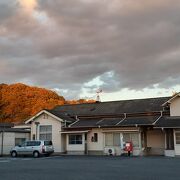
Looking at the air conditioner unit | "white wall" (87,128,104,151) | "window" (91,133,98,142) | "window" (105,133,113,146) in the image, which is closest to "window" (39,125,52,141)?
"white wall" (87,128,104,151)

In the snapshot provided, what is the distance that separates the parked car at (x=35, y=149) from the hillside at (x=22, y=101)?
29989 millimetres

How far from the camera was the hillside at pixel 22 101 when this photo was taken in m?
70.2

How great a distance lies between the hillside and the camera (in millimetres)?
70188

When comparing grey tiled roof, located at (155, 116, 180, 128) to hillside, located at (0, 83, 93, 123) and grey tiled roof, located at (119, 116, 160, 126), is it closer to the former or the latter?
grey tiled roof, located at (119, 116, 160, 126)

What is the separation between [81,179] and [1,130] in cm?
2815

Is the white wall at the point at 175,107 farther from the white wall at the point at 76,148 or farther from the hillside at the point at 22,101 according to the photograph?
the hillside at the point at 22,101

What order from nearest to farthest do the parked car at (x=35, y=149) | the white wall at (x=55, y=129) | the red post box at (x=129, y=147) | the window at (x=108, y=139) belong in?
the red post box at (x=129, y=147) → the parked car at (x=35, y=149) → the window at (x=108, y=139) → the white wall at (x=55, y=129)

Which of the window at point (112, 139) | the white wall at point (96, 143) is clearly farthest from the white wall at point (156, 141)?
the white wall at point (96, 143)

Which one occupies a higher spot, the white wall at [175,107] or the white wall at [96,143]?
the white wall at [175,107]

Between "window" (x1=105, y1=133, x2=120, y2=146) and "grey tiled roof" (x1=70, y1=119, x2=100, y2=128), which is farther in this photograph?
"grey tiled roof" (x1=70, y1=119, x2=100, y2=128)

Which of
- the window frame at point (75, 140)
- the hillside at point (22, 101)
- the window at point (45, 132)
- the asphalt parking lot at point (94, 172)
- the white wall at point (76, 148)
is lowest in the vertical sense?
the asphalt parking lot at point (94, 172)

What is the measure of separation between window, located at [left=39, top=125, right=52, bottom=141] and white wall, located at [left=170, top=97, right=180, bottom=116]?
547 inches

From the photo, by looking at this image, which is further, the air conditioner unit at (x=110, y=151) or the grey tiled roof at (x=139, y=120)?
the air conditioner unit at (x=110, y=151)

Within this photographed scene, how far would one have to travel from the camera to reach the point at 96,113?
4447 cm
